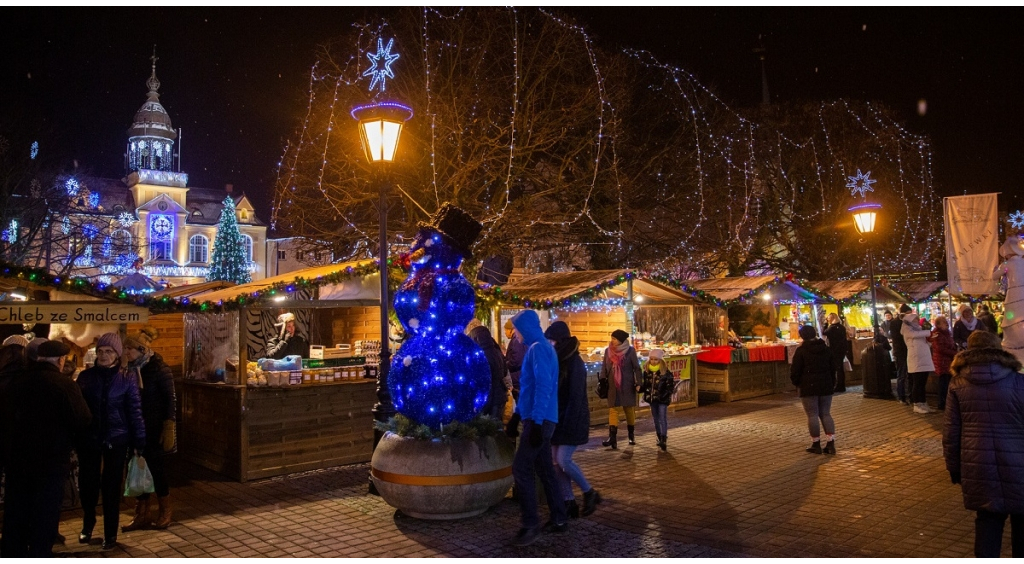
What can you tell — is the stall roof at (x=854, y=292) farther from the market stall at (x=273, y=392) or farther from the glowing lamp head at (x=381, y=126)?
the glowing lamp head at (x=381, y=126)

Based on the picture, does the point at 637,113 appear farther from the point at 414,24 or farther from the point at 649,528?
the point at 649,528

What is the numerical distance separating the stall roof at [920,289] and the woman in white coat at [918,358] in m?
10.8

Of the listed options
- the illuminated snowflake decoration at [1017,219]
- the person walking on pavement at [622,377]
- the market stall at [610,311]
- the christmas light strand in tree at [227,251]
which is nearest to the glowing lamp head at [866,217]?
the market stall at [610,311]

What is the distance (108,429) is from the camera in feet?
19.8

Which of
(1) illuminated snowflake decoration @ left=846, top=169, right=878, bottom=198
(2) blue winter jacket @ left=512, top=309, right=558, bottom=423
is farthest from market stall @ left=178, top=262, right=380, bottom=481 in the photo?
(1) illuminated snowflake decoration @ left=846, top=169, right=878, bottom=198

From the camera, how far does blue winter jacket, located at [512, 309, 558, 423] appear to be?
577 cm

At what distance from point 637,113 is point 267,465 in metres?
16.2

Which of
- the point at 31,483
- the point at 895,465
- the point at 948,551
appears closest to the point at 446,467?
the point at 31,483

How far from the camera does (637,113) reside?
851 inches

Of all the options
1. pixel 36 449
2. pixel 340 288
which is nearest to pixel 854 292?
pixel 340 288

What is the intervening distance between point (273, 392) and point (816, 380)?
681cm

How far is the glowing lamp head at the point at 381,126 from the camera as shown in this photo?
743cm

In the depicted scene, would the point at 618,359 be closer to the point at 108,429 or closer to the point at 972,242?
the point at 972,242

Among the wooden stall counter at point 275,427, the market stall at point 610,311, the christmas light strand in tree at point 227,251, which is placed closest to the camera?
the wooden stall counter at point 275,427
